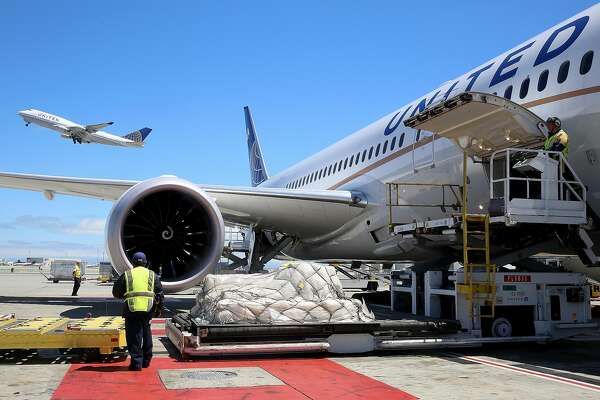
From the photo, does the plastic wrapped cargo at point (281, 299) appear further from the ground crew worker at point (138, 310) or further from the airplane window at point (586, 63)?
the airplane window at point (586, 63)

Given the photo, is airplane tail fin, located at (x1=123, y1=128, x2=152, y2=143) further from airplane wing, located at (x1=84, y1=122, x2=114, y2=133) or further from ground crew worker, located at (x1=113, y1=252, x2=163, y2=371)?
ground crew worker, located at (x1=113, y1=252, x2=163, y2=371)

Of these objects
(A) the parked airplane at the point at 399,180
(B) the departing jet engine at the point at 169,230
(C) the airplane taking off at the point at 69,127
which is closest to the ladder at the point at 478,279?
(A) the parked airplane at the point at 399,180

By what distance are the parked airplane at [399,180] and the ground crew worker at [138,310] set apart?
9.71ft

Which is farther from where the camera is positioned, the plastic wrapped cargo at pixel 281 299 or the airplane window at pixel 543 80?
the airplane window at pixel 543 80

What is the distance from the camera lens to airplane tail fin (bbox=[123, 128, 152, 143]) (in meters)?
64.1

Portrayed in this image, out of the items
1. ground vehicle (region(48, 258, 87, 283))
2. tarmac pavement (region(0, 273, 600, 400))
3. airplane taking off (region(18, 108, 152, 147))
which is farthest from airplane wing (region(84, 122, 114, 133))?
tarmac pavement (region(0, 273, 600, 400))

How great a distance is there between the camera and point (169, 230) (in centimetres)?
986

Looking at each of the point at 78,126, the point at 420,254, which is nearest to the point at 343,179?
the point at 420,254

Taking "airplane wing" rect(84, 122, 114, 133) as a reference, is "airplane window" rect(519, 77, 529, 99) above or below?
below

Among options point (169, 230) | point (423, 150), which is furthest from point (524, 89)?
point (169, 230)

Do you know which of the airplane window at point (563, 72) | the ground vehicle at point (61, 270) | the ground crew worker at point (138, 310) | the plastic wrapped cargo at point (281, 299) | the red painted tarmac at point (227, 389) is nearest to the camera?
the red painted tarmac at point (227, 389)

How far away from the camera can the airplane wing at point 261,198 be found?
11.4 m

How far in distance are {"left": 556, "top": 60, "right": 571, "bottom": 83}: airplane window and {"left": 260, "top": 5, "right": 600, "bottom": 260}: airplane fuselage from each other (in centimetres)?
1

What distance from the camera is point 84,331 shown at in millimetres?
6191
